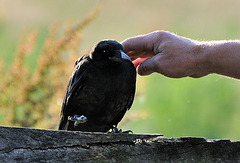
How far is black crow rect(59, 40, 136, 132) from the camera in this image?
2.67 meters

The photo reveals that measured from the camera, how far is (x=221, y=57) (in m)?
2.31

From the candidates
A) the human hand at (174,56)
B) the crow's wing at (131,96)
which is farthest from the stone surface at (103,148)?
the crow's wing at (131,96)

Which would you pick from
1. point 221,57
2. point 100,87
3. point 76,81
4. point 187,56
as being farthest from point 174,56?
point 76,81

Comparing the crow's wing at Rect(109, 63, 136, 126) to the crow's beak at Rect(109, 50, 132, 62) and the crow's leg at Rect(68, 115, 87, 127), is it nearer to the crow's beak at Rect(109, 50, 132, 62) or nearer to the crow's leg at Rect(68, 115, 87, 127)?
the crow's beak at Rect(109, 50, 132, 62)

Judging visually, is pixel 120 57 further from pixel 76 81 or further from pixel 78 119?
pixel 78 119

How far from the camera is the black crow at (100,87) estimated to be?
8.75ft

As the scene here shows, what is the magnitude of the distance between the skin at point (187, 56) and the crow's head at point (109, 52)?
6.2 inches

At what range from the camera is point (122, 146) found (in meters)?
1.39

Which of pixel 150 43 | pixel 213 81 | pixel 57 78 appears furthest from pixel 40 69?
pixel 213 81

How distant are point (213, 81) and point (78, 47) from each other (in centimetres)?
339

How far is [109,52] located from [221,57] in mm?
805

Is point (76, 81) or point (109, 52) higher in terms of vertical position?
point (109, 52)

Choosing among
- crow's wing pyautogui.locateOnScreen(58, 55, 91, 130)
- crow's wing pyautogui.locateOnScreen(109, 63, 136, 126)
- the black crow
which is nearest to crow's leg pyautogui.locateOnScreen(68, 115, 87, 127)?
the black crow

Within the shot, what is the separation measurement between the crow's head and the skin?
157 mm
